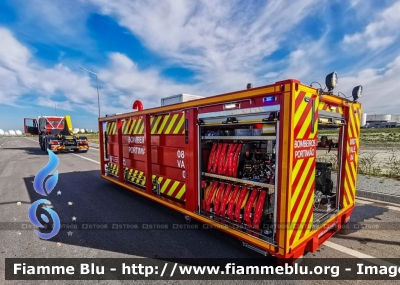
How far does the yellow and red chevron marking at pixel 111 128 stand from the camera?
640 centimetres

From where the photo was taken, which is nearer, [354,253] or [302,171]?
[302,171]

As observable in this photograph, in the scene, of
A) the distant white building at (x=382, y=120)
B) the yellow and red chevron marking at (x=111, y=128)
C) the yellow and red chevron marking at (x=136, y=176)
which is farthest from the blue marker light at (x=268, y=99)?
the distant white building at (x=382, y=120)

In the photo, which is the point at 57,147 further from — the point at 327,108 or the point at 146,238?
the point at 327,108

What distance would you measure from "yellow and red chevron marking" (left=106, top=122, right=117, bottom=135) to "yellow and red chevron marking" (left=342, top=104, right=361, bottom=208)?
5589 mm

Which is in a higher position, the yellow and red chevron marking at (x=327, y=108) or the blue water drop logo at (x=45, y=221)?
the yellow and red chevron marking at (x=327, y=108)

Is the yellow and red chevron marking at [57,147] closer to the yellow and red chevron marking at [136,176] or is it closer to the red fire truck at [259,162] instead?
the yellow and red chevron marking at [136,176]

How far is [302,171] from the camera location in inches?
107

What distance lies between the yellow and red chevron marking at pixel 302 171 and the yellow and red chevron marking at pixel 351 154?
135 cm

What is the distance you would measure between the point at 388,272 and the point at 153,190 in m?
3.98

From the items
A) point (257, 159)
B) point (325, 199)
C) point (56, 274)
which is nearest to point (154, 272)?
point (56, 274)

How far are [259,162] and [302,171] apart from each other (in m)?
0.80

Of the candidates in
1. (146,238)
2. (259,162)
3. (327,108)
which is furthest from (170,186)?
(327,108)

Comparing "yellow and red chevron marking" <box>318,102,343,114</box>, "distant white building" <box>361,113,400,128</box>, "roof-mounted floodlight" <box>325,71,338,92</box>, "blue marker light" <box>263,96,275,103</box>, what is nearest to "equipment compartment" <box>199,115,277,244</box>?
"blue marker light" <box>263,96,275,103</box>

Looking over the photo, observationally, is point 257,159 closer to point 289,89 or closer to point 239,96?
point 239,96
